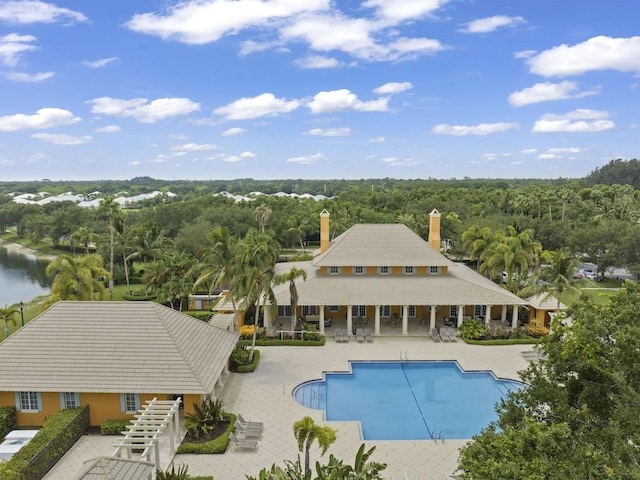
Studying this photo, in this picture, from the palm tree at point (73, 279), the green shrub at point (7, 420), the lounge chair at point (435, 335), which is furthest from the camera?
the lounge chair at point (435, 335)

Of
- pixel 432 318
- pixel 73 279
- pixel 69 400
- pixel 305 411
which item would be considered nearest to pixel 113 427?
pixel 69 400

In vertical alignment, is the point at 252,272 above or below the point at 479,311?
above

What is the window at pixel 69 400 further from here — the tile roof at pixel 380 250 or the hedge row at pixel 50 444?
the tile roof at pixel 380 250

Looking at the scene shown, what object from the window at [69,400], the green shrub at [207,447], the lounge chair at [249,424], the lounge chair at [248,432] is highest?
the window at [69,400]

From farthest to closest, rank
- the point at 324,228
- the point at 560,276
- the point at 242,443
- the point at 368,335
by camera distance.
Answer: the point at 324,228, the point at 368,335, the point at 560,276, the point at 242,443

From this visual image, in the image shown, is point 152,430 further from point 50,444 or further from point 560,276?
point 560,276

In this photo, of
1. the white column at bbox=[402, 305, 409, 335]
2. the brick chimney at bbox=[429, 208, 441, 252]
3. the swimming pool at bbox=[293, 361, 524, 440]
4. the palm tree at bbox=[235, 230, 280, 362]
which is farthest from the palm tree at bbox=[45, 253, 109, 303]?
the brick chimney at bbox=[429, 208, 441, 252]

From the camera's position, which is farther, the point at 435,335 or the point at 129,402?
the point at 435,335

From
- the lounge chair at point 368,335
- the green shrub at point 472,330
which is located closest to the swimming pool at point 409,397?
the lounge chair at point 368,335
